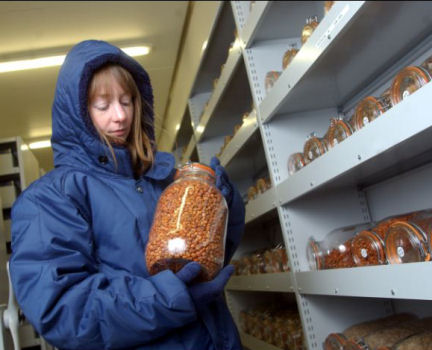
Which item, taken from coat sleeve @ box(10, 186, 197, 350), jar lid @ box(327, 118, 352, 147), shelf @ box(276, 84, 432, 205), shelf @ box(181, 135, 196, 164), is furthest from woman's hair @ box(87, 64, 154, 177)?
shelf @ box(181, 135, 196, 164)

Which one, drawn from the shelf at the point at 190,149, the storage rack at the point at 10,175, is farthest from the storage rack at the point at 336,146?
the shelf at the point at 190,149

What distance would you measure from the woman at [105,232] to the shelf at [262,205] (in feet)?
2.27

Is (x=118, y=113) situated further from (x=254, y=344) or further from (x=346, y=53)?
(x=254, y=344)

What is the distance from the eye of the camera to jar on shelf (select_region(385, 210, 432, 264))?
1.12m

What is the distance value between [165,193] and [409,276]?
1.92 ft

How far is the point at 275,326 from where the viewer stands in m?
2.36

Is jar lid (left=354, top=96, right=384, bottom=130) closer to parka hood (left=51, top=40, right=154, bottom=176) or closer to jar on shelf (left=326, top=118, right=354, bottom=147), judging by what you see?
jar on shelf (left=326, top=118, right=354, bottom=147)

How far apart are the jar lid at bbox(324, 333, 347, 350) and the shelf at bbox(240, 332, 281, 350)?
55cm

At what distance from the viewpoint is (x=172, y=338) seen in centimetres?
102

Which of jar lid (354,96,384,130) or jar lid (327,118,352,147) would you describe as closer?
jar lid (354,96,384,130)

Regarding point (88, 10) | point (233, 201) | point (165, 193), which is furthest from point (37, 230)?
point (88, 10)

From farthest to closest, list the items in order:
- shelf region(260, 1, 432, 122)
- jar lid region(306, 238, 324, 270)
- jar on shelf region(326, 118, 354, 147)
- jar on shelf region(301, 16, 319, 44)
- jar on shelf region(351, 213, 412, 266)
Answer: jar lid region(306, 238, 324, 270), jar on shelf region(301, 16, 319, 44), jar on shelf region(326, 118, 354, 147), jar on shelf region(351, 213, 412, 266), shelf region(260, 1, 432, 122)

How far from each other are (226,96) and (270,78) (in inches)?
28.8

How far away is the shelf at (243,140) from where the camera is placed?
2109 millimetres
